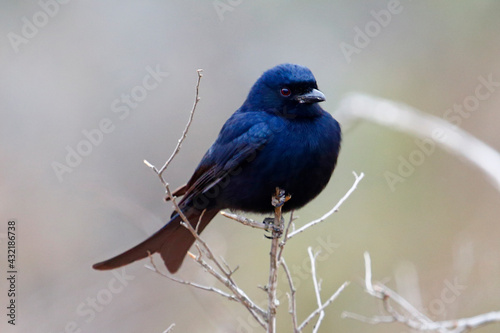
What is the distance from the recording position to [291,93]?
451 cm

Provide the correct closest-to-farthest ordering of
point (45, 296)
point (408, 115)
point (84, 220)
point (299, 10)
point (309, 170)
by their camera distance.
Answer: point (309, 170), point (408, 115), point (45, 296), point (84, 220), point (299, 10)

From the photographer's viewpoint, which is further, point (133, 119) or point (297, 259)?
point (133, 119)

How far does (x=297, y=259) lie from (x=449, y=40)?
3.56 metres

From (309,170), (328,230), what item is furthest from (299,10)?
(309,170)

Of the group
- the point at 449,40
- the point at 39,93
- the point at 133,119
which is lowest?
the point at 449,40

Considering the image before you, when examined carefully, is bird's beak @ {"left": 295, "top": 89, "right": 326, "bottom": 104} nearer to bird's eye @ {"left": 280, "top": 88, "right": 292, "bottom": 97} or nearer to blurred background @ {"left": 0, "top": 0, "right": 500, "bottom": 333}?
bird's eye @ {"left": 280, "top": 88, "right": 292, "bottom": 97}

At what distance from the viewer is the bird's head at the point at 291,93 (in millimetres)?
4445

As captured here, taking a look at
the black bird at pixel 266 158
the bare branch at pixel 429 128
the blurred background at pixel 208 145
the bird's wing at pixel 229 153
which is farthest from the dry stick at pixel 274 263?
the blurred background at pixel 208 145

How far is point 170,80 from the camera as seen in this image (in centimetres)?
780

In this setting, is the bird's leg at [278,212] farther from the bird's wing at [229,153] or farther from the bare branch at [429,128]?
the bare branch at [429,128]

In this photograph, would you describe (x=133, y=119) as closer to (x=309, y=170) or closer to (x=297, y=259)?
(x=297, y=259)

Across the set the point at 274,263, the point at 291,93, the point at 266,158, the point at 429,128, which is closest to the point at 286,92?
the point at 291,93

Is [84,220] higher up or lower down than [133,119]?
lower down

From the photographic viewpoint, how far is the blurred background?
20.8 feet
